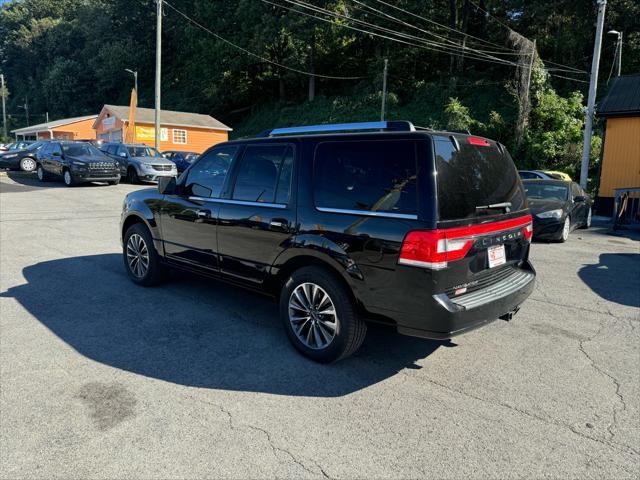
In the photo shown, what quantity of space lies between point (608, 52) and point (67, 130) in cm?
5321

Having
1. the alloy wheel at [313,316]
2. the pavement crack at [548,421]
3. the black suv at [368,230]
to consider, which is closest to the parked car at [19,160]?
the black suv at [368,230]

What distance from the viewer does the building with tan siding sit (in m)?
16.5

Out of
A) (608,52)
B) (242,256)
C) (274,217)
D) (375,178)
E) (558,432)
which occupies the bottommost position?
(558,432)

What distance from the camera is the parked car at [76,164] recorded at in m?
18.5

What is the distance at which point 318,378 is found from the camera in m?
3.64

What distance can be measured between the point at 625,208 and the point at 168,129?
36008 millimetres

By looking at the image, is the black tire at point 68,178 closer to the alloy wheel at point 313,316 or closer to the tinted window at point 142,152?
the tinted window at point 142,152

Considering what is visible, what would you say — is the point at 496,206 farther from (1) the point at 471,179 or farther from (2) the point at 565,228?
(2) the point at 565,228

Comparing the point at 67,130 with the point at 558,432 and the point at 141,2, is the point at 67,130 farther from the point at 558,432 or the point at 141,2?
the point at 558,432

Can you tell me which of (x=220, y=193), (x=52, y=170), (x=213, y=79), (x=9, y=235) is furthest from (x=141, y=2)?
(x=220, y=193)

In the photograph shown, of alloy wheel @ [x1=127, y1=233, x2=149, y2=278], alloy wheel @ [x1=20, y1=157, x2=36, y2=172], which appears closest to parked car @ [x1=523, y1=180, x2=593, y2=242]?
alloy wheel @ [x1=127, y1=233, x2=149, y2=278]

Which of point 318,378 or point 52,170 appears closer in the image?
point 318,378

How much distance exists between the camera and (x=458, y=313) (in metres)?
3.27

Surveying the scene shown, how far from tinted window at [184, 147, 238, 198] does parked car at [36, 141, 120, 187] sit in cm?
1533
